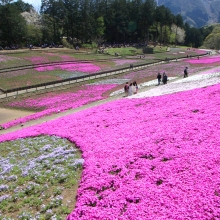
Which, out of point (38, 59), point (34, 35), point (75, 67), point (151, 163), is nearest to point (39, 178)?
point (151, 163)

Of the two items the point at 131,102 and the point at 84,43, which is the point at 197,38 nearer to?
the point at 84,43

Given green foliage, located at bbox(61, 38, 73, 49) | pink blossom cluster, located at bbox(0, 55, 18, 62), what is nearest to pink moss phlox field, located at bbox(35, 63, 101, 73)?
pink blossom cluster, located at bbox(0, 55, 18, 62)

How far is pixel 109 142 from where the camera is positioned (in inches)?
630

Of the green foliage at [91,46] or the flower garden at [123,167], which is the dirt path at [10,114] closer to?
the flower garden at [123,167]

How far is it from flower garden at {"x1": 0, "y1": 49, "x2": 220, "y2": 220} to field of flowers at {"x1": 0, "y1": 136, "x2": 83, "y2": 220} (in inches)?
1.8

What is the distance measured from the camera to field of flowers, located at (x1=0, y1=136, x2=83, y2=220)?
10.5 meters

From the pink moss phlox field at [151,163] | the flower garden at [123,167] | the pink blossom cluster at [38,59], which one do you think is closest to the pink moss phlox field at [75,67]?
the pink blossom cluster at [38,59]

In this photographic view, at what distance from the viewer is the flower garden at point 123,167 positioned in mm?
9391

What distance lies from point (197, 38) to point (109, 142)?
562 feet

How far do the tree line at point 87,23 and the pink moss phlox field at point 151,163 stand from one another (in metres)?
79.4

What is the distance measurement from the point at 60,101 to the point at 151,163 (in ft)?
81.0

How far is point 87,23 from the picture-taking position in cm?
10838

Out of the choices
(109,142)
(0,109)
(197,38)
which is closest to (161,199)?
(109,142)

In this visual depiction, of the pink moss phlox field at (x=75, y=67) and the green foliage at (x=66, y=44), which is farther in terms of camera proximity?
the green foliage at (x=66, y=44)
